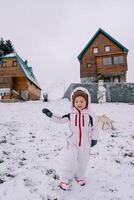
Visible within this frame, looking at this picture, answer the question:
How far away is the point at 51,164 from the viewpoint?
6.65m

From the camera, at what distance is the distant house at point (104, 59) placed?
3653cm

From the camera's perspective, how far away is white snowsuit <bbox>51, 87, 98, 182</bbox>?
5.57 meters

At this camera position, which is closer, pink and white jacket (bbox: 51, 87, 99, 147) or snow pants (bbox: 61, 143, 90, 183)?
snow pants (bbox: 61, 143, 90, 183)

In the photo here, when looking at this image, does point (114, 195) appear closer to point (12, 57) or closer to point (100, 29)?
point (100, 29)

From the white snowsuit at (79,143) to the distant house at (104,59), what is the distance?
3117 centimetres

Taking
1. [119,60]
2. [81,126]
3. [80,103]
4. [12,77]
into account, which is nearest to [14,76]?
[12,77]

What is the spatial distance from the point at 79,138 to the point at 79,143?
9cm

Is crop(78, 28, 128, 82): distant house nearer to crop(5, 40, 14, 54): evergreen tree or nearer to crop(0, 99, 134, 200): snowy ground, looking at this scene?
crop(5, 40, 14, 54): evergreen tree

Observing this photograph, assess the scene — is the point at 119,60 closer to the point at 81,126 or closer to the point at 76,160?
the point at 81,126

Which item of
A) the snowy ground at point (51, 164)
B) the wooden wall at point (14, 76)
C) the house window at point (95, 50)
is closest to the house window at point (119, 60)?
the house window at point (95, 50)

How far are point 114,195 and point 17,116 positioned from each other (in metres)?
9.24

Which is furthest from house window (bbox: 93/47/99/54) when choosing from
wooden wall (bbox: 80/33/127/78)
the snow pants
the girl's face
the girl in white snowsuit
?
the snow pants

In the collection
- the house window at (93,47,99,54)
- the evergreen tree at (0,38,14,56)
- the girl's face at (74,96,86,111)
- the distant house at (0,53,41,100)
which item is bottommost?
the girl's face at (74,96,86,111)

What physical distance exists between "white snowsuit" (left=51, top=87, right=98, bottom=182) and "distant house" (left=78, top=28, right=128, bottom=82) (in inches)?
1227
